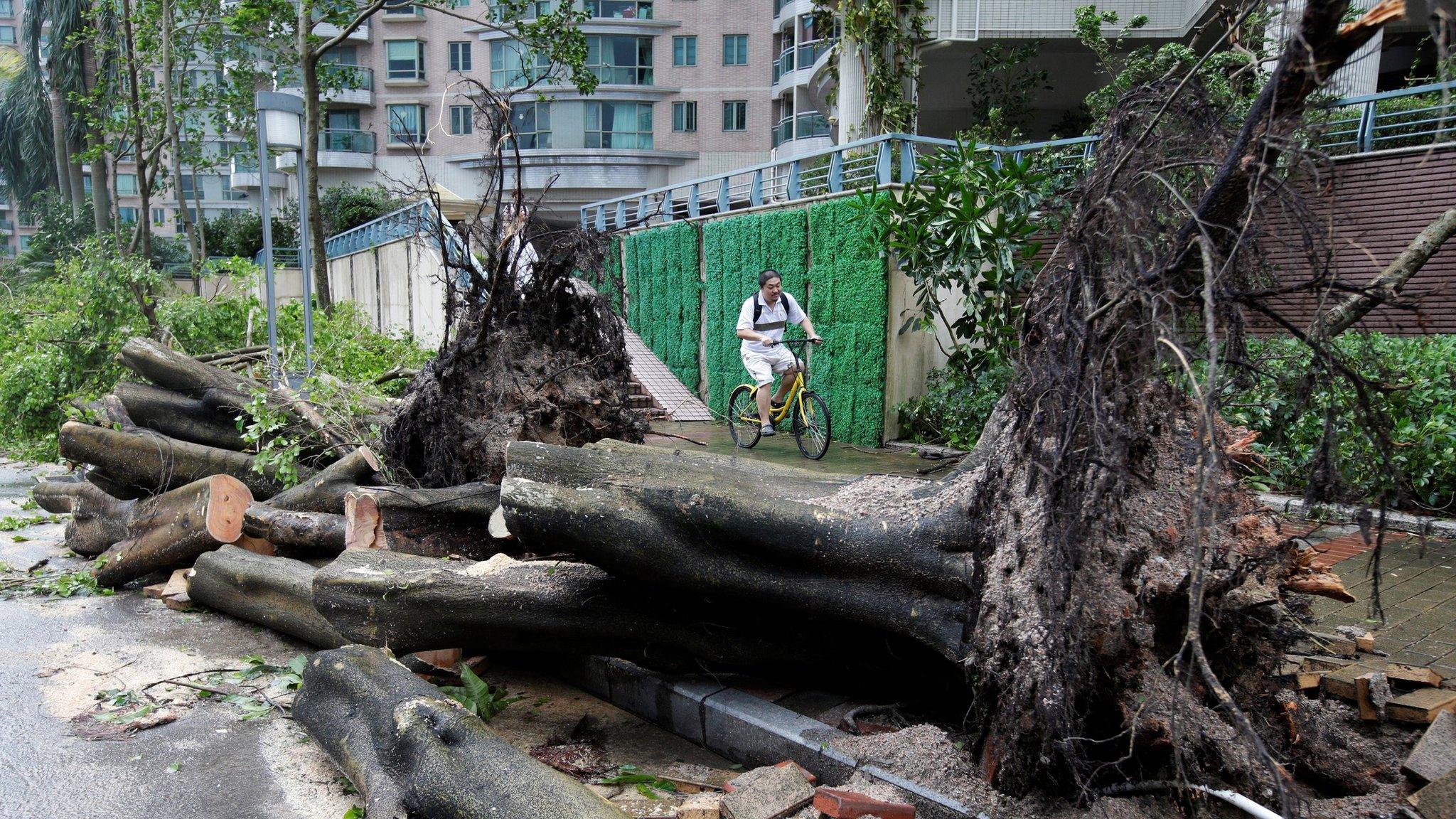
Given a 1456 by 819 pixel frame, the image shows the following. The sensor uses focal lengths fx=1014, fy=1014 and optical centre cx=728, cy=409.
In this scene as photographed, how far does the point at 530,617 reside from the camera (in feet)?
15.7

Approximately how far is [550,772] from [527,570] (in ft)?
5.03

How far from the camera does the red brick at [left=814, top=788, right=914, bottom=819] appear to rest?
334cm

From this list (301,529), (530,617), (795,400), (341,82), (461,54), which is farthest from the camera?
(461,54)

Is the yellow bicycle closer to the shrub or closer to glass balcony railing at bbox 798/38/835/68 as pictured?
the shrub

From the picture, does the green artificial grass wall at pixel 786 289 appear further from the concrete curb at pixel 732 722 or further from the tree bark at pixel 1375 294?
the tree bark at pixel 1375 294

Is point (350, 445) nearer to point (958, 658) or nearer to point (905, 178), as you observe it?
point (958, 658)

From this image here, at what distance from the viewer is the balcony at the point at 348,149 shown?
4469cm

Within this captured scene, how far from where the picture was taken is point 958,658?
3.74m

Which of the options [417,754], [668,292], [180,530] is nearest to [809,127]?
[668,292]

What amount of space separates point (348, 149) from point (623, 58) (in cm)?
1335

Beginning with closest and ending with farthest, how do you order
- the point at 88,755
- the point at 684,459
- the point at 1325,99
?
1. the point at 1325,99
2. the point at 88,755
3. the point at 684,459

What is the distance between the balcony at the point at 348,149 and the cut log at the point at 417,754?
146ft

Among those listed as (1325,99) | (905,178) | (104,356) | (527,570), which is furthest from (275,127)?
(1325,99)

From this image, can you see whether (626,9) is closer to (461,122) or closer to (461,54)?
(461,54)
